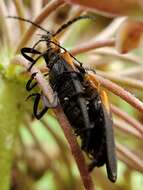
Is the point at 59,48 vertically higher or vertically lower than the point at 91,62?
higher

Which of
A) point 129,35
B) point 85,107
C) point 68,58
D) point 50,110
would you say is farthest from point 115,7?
point 50,110

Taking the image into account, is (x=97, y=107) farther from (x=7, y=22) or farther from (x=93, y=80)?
(x=7, y=22)

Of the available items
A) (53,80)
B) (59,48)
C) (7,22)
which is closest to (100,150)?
(53,80)

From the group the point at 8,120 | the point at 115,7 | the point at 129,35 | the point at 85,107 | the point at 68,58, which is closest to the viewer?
the point at 115,7

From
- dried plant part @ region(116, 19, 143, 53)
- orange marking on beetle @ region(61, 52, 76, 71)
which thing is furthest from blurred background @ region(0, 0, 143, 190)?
orange marking on beetle @ region(61, 52, 76, 71)

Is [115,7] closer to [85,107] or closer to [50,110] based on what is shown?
[85,107]

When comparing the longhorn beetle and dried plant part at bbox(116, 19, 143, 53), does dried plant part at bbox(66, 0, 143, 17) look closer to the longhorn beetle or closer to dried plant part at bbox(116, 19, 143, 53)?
dried plant part at bbox(116, 19, 143, 53)
